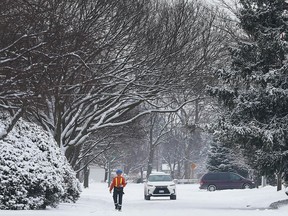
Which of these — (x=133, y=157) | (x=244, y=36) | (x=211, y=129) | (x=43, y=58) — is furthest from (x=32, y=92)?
(x=133, y=157)

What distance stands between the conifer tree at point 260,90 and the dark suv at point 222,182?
2774 centimetres

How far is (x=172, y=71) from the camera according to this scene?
30672 mm

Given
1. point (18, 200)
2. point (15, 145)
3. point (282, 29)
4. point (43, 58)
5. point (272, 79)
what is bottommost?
point (18, 200)

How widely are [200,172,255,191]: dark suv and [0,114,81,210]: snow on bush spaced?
106ft

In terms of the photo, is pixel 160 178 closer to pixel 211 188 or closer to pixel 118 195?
pixel 118 195

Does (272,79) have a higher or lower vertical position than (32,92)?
higher

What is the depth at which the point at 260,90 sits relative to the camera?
2680 centimetres

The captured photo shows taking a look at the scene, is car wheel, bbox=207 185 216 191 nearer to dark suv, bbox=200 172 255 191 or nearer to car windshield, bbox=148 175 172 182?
dark suv, bbox=200 172 255 191

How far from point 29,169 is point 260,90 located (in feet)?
33.4

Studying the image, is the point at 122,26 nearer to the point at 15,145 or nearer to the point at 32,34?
the point at 15,145

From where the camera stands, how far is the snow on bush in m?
20.3

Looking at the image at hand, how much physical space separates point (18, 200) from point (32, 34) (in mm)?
8042

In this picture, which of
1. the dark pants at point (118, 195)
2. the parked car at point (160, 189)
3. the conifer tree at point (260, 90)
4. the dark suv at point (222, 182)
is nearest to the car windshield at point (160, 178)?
the parked car at point (160, 189)

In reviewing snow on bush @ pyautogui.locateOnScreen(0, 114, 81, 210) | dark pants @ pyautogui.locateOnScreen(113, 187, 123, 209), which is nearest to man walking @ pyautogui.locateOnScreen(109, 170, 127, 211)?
dark pants @ pyautogui.locateOnScreen(113, 187, 123, 209)
